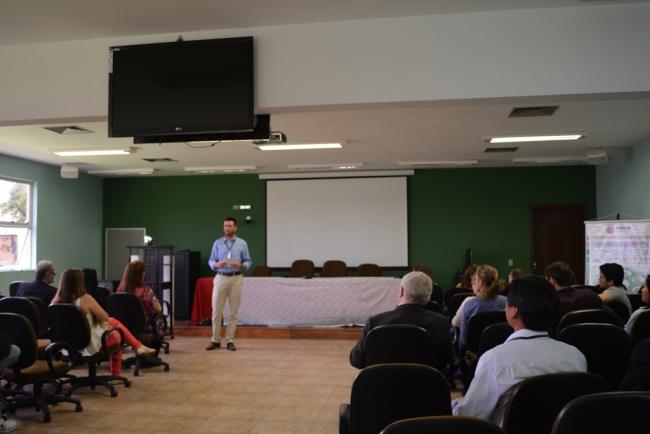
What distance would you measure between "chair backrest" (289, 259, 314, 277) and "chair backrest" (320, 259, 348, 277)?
285 mm

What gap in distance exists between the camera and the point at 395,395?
2039 mm

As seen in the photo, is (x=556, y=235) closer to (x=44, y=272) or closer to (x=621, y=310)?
(x=621, y=310)

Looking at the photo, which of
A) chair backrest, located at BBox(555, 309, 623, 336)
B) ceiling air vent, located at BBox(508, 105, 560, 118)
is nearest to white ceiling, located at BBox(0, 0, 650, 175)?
ceiling air vent, located at BBox(508, 105, 560, 118)

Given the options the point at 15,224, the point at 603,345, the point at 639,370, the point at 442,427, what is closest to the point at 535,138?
the point at 603,345

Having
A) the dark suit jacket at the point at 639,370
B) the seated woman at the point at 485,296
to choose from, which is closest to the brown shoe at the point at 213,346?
the seated woman at the point at 485,296

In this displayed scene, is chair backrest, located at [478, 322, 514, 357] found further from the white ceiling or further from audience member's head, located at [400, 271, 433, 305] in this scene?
the white ceiling

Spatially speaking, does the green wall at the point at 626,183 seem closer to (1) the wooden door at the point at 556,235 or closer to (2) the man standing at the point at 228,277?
(1) the wooden door at the point at 556,235

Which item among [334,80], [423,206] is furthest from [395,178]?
[334,80]

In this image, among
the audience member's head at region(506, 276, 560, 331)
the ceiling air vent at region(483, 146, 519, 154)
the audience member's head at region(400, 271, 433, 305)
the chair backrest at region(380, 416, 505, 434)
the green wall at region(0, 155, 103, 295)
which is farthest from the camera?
the green wall at region(0, 155, 103, 295)

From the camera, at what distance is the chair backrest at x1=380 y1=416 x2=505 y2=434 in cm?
137

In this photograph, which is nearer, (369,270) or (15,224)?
(15,224)

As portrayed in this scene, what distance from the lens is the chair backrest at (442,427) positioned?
1.37m

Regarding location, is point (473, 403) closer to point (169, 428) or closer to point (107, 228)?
point (169, 428)

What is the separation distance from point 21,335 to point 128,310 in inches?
62.9
